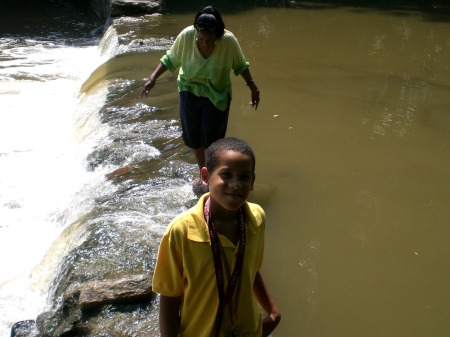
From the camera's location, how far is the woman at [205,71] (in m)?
3.14

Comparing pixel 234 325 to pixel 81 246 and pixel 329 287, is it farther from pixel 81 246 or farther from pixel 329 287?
pixel 81 246

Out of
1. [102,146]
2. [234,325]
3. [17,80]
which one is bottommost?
[17,80]

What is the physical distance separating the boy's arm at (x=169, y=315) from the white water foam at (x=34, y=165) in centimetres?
210

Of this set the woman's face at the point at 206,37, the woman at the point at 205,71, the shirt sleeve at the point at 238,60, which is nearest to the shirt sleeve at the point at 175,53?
the woman at the point at 205,71

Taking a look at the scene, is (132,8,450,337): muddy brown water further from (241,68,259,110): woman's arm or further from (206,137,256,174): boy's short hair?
(206,137,256,174): boy's short hair

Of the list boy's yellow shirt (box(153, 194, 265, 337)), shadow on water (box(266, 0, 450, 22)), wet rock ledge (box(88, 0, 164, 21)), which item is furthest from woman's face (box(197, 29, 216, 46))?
wet rock ledge (box(88, 0, 164, 21))

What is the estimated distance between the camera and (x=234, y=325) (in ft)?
5.39

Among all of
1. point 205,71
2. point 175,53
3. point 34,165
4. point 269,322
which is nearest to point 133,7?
point 34,165

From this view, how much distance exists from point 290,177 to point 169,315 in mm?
2929

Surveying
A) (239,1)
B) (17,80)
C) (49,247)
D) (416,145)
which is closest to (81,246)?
(49,247)

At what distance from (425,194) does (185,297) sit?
299 cm

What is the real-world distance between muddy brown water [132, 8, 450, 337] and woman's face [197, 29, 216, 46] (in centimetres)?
136

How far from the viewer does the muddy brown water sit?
119 inches

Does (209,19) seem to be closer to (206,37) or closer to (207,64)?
(206,37)
